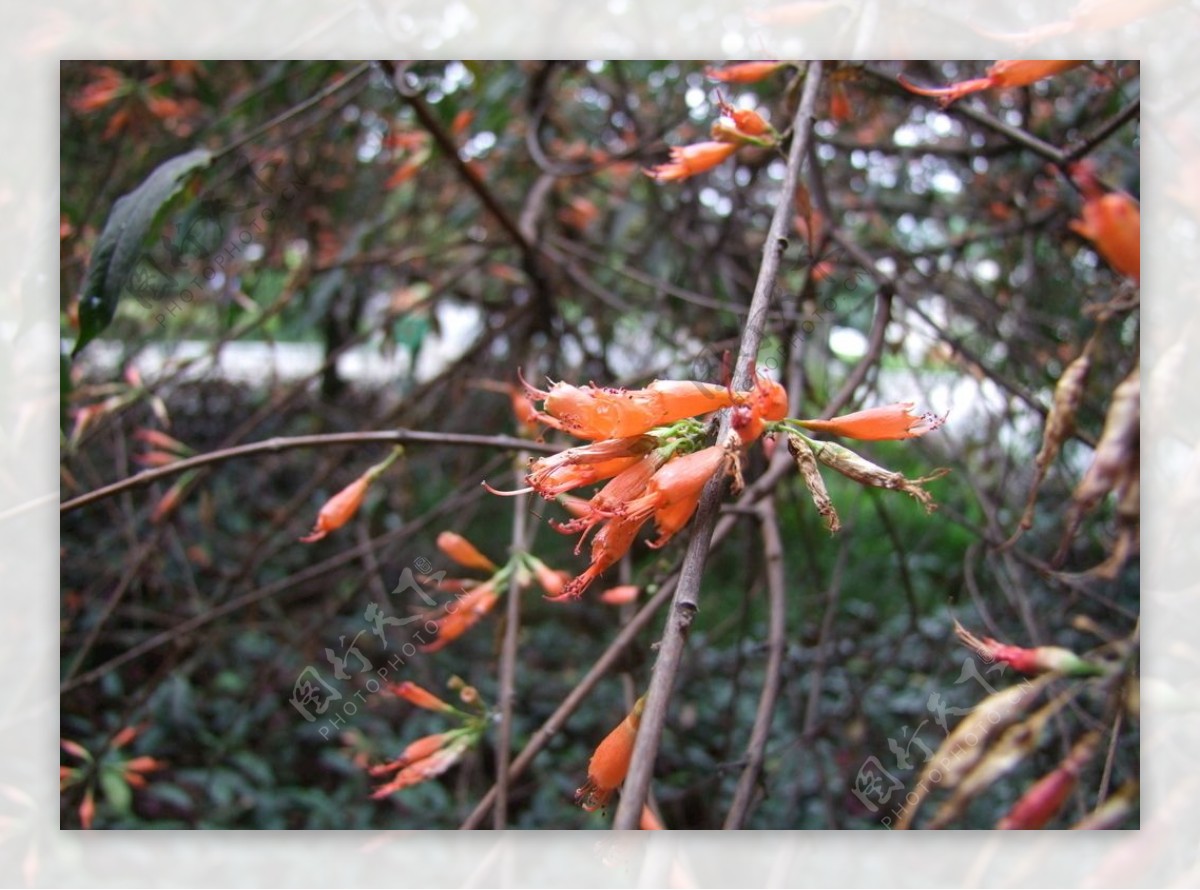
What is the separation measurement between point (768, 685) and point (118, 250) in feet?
2.36

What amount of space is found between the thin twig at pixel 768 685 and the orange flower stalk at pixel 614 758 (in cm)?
27

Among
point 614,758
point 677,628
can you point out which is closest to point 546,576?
point 614,758

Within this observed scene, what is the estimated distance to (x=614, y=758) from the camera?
1.85 ft

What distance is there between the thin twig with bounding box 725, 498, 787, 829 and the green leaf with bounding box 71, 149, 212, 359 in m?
0.65

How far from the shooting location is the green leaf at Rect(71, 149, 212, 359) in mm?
883

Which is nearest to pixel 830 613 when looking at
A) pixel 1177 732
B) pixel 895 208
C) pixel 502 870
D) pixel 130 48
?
pixel 1177 732

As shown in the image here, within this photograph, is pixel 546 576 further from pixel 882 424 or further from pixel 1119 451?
pixel 1119 451

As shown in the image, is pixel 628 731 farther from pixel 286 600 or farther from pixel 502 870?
pixel 286 600

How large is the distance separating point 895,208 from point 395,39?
0.85 m

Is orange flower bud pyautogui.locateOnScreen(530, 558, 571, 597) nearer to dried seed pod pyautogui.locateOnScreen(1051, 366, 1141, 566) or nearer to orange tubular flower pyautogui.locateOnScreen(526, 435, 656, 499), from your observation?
orange tubular flower pyautogui.locateOnScreen(526, 435, 656, 499)

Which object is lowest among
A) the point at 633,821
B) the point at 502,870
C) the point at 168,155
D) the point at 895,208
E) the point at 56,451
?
the point at 502,870

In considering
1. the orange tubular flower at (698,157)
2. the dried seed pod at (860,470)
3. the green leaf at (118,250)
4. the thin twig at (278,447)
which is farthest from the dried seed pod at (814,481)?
the green leaf at (118,250)

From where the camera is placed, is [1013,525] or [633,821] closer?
[633,821]

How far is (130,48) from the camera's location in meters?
1.30
